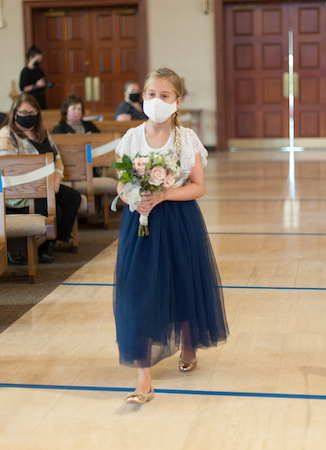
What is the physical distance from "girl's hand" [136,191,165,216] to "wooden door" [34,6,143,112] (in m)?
10.4

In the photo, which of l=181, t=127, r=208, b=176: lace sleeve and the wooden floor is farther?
l=181, t=127, r=208, b=176: lace sleeve

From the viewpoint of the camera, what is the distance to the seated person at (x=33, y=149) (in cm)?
458

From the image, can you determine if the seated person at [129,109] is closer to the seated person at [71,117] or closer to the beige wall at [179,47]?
the seated person at [71,117]

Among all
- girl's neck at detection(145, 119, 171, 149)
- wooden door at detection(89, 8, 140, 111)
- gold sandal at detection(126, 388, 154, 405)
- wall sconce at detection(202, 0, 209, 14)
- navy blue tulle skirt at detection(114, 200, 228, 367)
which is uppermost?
wall sconce at detection(202, 0, 209, 14)

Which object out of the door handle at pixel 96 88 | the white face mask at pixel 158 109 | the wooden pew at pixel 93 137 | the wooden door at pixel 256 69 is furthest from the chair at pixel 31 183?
the wooden door at pixel 256 69

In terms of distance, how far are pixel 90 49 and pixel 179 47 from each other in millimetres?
1767

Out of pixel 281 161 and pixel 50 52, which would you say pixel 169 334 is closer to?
pixel 281 161

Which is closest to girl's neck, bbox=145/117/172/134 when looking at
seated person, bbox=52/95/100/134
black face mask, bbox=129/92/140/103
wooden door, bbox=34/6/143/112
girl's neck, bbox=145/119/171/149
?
girl's neck, bbox=145/119/171/149

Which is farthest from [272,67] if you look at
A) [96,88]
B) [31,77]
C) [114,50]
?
[31,77]

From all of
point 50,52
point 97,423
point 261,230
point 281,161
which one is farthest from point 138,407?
point 50,52

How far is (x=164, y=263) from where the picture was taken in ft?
8.13

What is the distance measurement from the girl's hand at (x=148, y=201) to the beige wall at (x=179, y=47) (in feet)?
33.3

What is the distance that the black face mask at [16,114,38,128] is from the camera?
4.59m

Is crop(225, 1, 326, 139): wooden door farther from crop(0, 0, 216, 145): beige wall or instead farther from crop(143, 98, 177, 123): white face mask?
crop(143, 98, 177, 123): white face mask
